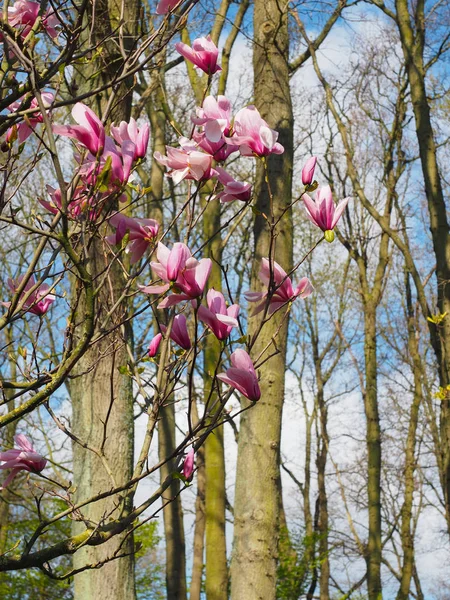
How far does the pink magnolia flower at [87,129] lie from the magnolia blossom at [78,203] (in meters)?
0.13

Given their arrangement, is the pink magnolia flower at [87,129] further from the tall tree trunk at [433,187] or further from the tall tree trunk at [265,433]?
the tall tree trunk at [433,187]

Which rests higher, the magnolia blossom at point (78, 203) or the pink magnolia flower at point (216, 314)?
the magnolia blossom at point (78, 203)

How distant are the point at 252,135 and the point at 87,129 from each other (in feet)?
1.13

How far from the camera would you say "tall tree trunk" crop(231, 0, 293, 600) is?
11.6 ft

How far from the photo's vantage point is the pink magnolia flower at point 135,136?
1545 mm

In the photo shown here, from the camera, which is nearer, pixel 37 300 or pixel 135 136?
pixel 135 136

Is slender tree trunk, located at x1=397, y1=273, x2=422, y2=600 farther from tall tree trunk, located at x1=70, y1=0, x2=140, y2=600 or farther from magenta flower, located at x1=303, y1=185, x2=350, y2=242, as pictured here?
magenta flower, located at x1=303, y1=185, x2=350, y2=242

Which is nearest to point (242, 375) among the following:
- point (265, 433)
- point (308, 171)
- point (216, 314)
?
point (216, 314)

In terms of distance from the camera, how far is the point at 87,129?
141cm

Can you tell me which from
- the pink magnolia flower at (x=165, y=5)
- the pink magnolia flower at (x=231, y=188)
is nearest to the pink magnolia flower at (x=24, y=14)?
the pink magnolia flower at (x=165, y=5)

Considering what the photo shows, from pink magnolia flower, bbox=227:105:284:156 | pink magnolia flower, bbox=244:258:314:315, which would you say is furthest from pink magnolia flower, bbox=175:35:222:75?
pink magnolia flower, bbox=244:258:314:315

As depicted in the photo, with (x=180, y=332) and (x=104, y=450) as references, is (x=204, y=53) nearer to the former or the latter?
(x=180, y=332)

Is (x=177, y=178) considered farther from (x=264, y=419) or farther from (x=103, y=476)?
(x=103, y=476)

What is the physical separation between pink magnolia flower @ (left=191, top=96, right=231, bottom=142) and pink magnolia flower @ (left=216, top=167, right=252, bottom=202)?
7 cm
